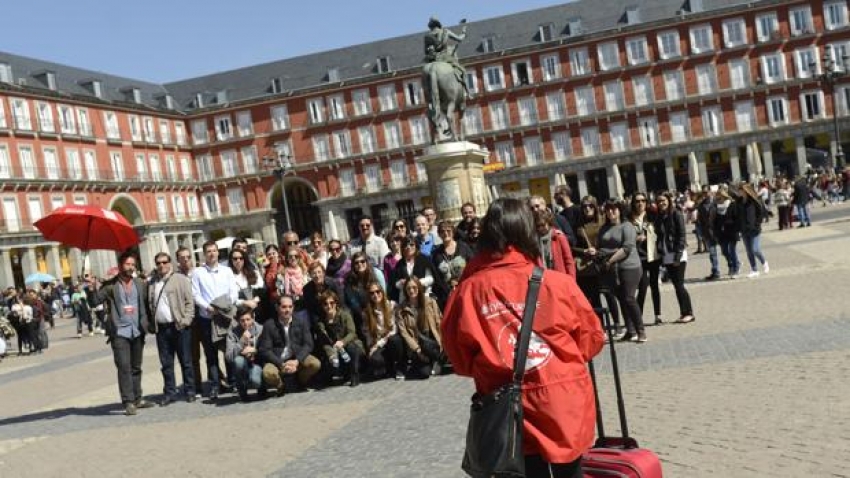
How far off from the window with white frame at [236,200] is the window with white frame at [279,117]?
5923 mm

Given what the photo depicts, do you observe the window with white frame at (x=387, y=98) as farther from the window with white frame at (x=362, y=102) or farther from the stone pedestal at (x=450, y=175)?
the stone pedestal at (x=450, y=175)

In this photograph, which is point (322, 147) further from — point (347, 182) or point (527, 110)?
point (527, 110)

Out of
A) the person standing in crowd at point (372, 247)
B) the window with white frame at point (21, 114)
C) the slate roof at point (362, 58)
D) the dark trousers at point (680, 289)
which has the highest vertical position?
the slate roof at point (362, 58)

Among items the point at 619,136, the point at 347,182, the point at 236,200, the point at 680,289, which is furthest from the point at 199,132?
the point at 680,289

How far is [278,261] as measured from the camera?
1159 cm

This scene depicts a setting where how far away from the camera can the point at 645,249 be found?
11430 millimetres

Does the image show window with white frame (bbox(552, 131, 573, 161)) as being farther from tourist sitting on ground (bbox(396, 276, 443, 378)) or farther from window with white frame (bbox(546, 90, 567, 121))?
tourist sitting on ground (bbox(396, 276, 443, 378))

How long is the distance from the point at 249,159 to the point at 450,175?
52.8 meters

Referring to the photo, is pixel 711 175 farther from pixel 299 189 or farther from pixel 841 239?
pixel 841 239

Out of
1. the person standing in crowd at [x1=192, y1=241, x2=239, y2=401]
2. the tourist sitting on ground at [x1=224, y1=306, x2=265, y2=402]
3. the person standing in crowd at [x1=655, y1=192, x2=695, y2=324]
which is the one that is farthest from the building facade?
the tourist sitting on ground at [x1=224, y1=306, x2=265, y2=402]

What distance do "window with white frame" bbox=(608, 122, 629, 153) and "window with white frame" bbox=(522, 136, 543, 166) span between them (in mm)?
5173

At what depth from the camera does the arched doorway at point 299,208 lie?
225ft

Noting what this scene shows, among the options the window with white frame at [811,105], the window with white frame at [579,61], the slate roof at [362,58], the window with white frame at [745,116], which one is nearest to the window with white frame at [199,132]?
the slate roof at [362,58]

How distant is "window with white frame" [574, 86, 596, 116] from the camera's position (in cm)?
6226
